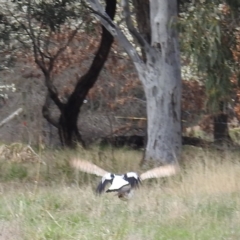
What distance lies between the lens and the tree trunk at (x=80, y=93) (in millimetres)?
16844

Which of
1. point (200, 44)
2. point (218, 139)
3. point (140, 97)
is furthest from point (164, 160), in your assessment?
point (140, 97)

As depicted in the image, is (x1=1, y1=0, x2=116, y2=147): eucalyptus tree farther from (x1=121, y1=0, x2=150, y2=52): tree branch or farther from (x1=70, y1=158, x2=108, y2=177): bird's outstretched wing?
(x1=70, y1=158, x2=108, y2=177): bird's outstretched wing

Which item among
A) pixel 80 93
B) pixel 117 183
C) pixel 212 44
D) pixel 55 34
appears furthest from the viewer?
pixel 55 34

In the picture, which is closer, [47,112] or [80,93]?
[80,93]

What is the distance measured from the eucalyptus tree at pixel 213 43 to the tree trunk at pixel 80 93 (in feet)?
16.7

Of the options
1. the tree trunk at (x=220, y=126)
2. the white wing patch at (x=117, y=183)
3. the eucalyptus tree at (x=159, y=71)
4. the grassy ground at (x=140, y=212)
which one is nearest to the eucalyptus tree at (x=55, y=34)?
the eucalyptus tree at (x=159, y=71)

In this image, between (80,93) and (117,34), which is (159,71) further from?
(80,93)

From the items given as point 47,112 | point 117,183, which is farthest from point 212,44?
point 47,112

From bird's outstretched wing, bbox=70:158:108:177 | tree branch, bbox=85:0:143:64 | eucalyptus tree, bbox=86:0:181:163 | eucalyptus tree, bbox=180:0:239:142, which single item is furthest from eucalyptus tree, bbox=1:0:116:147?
bird's outstretched wing, bbox=70:158:108:177

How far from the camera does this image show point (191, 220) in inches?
281

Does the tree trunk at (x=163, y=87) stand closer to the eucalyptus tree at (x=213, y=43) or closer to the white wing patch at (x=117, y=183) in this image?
the eucalyptus tree at (x=213, y=43)

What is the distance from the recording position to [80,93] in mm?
17391

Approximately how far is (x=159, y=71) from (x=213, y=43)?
2.08 m

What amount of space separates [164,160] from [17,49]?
20.2 ft
